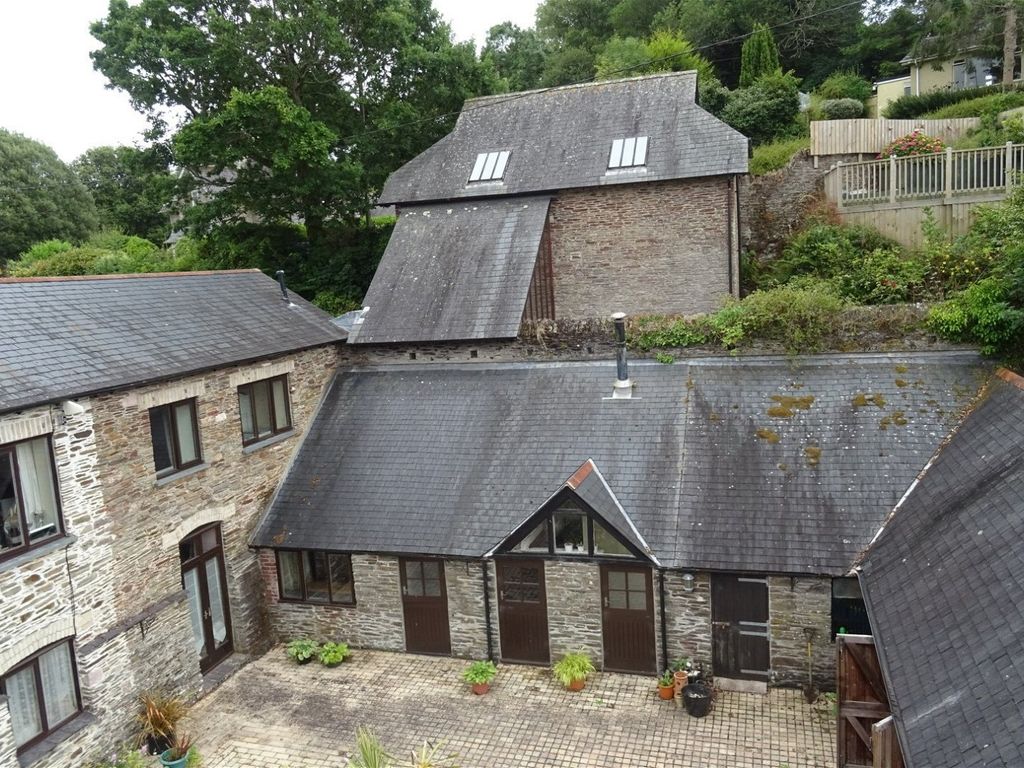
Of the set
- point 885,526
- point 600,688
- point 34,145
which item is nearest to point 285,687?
point 600,688

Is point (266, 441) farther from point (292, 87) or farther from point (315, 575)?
point (292, 87)

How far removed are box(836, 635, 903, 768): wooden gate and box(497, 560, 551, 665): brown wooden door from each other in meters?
4.68

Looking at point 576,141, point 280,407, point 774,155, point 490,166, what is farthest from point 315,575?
point 774,155

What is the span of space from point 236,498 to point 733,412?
8.76m

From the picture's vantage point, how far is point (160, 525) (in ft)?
36.9

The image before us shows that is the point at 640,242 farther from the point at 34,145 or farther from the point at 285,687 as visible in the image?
the point at 34,145

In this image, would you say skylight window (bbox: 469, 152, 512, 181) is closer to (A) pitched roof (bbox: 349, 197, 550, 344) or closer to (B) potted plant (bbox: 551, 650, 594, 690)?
(A) pitched roof (bbox: 349, 197, 550, 344)

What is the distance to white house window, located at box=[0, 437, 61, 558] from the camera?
899cm

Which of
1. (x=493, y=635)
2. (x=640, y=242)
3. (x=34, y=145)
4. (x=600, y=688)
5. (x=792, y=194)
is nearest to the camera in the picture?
(x=600, y=688)

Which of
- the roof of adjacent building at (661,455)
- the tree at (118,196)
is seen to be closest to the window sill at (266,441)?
the roof of adjacent building at (661,455)

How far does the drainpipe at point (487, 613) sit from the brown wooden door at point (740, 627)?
140 inches

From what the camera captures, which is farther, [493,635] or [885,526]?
[493,635]

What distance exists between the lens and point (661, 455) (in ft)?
40.9

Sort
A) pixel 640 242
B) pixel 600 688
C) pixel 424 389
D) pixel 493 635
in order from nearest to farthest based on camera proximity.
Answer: pixel 600 688, pixel 493 635, pixel 424 389, pixel 640 242
